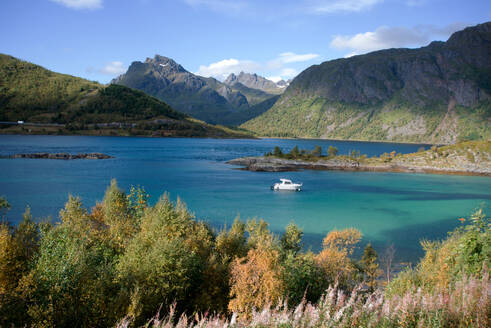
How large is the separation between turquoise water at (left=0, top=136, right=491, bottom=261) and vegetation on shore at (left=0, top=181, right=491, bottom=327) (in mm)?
21500

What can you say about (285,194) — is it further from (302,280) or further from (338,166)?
(302,280)

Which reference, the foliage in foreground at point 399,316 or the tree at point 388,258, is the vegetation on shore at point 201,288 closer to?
the foliage in foreground at point 399,316

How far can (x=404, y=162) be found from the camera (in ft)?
398

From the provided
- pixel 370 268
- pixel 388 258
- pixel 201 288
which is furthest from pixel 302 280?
pixel 388 258

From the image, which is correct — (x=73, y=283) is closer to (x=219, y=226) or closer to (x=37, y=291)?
(x=37, y=291)

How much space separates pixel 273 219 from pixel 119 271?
38.0 meters

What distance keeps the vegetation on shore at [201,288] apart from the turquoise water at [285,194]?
846 inches

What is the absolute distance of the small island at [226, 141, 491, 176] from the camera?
112825mm

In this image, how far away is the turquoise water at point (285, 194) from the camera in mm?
49812

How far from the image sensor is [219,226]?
45.6 metres

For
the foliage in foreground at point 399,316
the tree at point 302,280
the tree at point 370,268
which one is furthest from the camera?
the tree at point 370,268

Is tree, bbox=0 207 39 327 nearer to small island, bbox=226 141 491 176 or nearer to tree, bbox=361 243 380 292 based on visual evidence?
tree, bbox=361 243 380 292

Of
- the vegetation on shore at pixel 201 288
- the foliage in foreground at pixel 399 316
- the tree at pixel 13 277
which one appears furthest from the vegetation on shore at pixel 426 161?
the foliage in foreground at pixel 399 316

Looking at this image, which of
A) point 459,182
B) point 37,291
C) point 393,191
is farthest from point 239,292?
point 459,182
